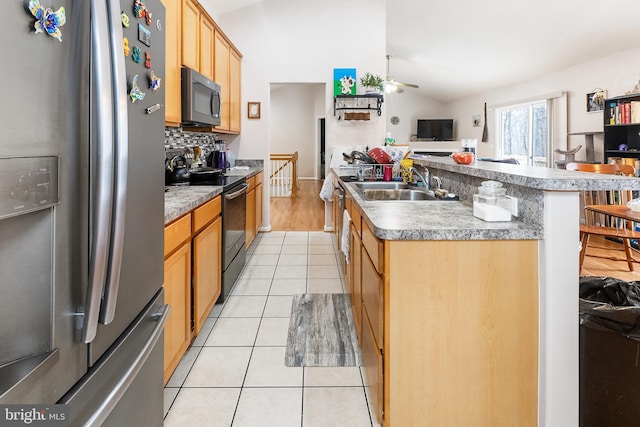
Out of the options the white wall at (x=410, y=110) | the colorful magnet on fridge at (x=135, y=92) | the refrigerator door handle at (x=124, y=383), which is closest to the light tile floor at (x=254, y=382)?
the refrigerator door handle at (x=124, y=383)

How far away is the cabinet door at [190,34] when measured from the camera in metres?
2.83

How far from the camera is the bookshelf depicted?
427 cm

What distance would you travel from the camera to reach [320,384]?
1.87 metres

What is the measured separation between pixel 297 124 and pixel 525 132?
6940mm

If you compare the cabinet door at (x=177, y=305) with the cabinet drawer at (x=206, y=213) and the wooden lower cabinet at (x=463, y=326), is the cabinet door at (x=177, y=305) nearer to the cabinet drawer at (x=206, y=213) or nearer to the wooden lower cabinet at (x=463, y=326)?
the cabinet drawer at (x=206, y=213)

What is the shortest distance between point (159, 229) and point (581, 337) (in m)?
1.56

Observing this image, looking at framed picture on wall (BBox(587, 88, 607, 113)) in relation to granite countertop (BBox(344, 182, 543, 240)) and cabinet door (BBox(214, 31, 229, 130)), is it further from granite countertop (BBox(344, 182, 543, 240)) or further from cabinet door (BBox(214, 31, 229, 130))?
cabinet door (BBox(214, 31, 229, 130))

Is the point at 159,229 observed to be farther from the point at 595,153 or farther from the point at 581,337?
the point at 595,153

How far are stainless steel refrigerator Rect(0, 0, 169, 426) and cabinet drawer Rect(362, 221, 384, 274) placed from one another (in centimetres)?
82

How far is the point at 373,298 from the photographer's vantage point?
1572 millimetres

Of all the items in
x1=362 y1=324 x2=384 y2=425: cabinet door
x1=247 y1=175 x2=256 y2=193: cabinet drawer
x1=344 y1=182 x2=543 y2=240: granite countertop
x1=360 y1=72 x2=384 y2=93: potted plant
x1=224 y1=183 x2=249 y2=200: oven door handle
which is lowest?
x1=362 y1=324 x2=384 y2=425: cabinet door

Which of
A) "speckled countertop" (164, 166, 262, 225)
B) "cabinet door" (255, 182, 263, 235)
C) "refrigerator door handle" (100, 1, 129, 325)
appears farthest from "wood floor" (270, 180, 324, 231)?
"refrigerator door handle" (100, 1, 129, 325)

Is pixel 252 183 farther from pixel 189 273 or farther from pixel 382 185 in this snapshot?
pixel 189 273

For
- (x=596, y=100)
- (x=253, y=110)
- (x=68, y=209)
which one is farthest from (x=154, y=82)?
(x=596, y=100)
